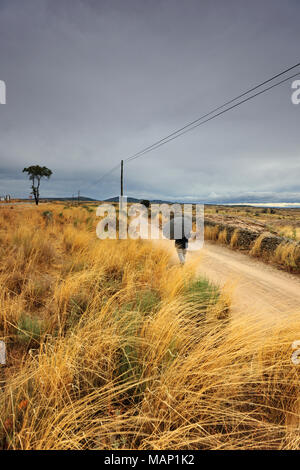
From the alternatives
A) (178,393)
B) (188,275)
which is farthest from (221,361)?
(188,275)

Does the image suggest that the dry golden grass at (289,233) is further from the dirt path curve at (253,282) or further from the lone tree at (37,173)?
the lone tree at (37,173)

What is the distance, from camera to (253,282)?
16.2 ft

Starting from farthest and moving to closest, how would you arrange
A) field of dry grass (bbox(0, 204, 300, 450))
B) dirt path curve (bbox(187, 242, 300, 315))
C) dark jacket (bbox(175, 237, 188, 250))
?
dark jacket (bbox(175, 237, 188, 250)) → dirt path curve (bbox(187, 242, 300, 315)) → field of dry grass (bbox(0, 204, 300, 450))

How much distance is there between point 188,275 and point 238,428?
2605 millimetres

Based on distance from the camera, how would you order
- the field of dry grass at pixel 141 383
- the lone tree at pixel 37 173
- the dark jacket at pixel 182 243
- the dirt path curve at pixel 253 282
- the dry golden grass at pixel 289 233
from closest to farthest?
the field of dry grass at pixel 141 383 < the dirt path curve at pixel 253 282 < the dark jacket at pixel 182 243 < the dry golden grass at pixel 289 233 < the lone tree at pixel 37 173

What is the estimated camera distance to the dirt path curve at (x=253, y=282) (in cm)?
369

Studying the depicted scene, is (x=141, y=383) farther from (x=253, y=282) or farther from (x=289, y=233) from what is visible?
(x=289, y=233)

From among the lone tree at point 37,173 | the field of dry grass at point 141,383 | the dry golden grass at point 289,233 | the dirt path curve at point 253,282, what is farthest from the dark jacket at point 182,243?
the lone tree at point 37,173

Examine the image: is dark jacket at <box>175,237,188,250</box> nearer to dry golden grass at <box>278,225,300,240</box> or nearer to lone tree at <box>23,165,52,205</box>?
dry golden grass at <box>278,225,300,240</box>

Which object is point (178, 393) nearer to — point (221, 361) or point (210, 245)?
point (221, 361)

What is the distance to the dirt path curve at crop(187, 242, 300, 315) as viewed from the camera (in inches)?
145

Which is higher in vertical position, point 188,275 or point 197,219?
point 197,219

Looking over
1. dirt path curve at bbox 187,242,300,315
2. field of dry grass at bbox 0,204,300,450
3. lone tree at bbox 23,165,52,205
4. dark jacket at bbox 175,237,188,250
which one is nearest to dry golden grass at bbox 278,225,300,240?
dirt path curve at bbox 187,242,300,315
